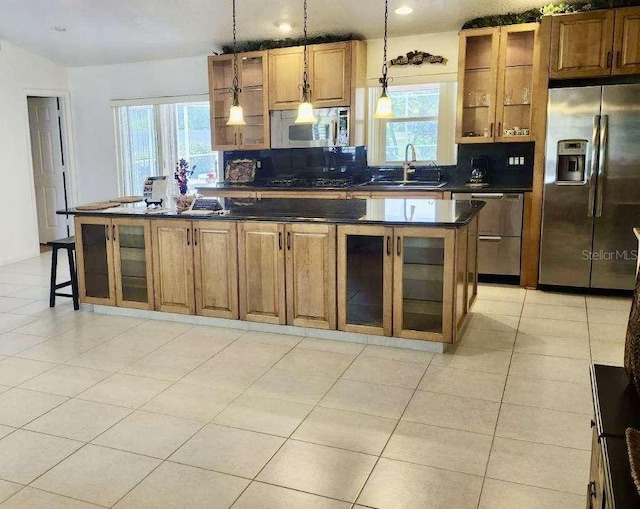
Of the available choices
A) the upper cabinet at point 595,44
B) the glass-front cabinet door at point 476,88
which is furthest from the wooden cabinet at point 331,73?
the upper cabinet at point 595,44

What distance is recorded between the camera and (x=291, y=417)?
113 inches

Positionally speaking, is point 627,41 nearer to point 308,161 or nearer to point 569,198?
point 569,198

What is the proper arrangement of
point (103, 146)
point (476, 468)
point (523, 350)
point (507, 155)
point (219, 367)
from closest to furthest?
point (476, 468) → point (219, 367) → point (523, 350) → point (507, 155) → point (103, 146)

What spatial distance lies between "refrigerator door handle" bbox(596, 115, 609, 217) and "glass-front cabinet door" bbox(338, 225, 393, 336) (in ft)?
7.60

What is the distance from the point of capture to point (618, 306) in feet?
15.8

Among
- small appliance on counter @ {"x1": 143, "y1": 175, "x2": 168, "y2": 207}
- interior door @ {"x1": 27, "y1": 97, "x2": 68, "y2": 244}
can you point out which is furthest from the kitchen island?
interior door @ {"x1": 27, "y1": 97, "x2": 68, "y2": 244}

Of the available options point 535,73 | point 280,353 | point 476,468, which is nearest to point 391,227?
point 280,353

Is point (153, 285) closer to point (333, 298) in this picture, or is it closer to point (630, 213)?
point (333, 298)

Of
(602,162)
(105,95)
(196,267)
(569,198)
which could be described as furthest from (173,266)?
(105,95)

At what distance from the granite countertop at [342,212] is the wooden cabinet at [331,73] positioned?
1.87m

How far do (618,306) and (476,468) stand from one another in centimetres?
303

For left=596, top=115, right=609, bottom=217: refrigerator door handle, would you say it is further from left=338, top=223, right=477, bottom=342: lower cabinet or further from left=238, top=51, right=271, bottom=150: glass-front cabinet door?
left=238, top=51, right=271, bottom=150: glass-front cabinet door

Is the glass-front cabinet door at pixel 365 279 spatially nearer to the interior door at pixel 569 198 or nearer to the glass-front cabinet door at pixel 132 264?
the glass-front cabinet door at pixel 132 264

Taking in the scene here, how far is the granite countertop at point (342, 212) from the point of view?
3654 mm
